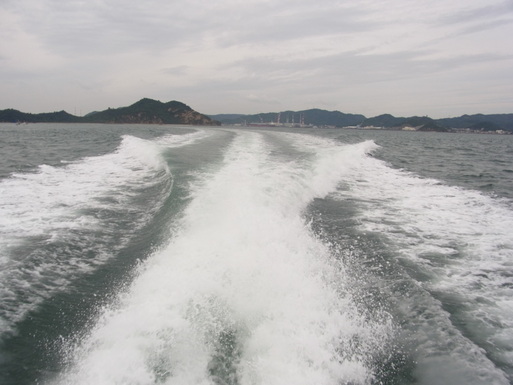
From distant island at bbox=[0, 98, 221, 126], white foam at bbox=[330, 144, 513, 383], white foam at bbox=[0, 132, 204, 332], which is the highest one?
distant island at bbox=[0, 98, 221, 126]

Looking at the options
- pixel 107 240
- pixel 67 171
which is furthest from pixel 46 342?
pixel 67 171

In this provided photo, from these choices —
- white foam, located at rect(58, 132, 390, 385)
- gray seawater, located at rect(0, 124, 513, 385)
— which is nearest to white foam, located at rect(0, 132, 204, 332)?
gray seawater, located at rect(0, 124, 513, 385)

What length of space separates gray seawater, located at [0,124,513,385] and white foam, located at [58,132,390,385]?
→ 0.06 feet

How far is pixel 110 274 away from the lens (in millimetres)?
4977

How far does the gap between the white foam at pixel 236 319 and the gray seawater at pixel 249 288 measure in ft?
0.06

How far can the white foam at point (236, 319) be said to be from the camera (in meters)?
3.14

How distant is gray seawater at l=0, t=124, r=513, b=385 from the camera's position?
10.7 feet

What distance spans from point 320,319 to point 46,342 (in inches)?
126

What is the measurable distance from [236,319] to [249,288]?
0.59 m

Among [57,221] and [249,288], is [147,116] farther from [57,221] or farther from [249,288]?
[249,288]

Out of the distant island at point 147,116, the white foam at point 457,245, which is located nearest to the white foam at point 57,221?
the white foam at point 457,245

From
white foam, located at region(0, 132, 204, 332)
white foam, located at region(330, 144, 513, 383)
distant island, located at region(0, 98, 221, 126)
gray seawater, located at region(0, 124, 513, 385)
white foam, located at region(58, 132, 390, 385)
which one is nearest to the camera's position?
white foam, located at region(58, 132, 390, 385)

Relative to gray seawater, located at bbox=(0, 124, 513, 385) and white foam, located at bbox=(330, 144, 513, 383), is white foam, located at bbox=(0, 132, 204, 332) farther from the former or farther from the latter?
white foam, located at bbox=(330, 144, 513, 383)

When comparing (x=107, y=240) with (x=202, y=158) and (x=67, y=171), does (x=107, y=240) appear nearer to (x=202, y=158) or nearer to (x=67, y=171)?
(x=67, y=171)
